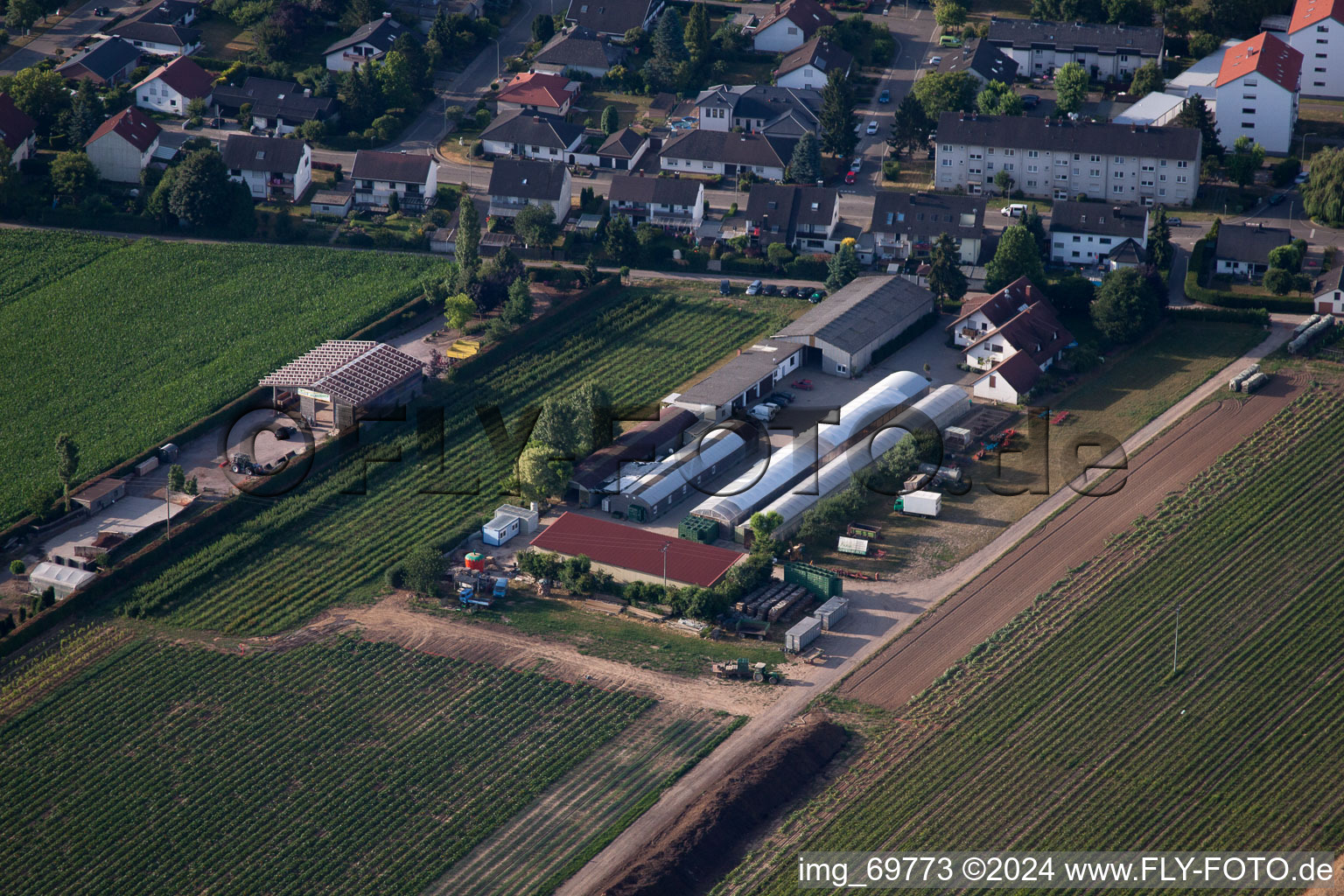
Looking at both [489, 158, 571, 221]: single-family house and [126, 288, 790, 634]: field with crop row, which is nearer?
[126, 288, 790, 634]: field with crop row

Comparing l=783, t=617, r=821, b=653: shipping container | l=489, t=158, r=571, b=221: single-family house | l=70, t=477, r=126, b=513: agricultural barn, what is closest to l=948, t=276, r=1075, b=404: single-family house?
l=783, t=617, r=821, b=653: shipping container

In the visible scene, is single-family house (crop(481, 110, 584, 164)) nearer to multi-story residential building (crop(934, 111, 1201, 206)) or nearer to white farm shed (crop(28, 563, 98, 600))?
multi-story residential building (crop(934, 111, 1201, 206))

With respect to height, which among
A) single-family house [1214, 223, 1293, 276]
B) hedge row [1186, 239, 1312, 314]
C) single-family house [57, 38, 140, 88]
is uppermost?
single-family house [57, 38, 140, 88]

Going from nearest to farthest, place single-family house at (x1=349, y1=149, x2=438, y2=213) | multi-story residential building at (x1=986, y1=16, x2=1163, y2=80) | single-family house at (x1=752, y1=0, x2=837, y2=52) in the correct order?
single-family house at (x1=349, y1=149, x2=438, y2=213) < multi-story residential building at (x1=986, y1=16, x2=1163, y2=80) < single-family house at (x1=752, y1=0, x2=837, y2=52)

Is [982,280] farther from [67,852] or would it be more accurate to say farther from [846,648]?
[67,852]

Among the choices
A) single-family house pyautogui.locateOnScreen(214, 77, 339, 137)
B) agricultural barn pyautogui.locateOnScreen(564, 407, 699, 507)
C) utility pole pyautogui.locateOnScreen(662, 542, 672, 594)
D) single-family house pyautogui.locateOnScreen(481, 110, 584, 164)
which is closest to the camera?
utility pole pyautogui.locateOnScreen(662, 542, 672, 594)

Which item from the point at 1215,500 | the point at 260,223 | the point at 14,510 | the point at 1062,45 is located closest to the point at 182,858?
the point at 14,510
